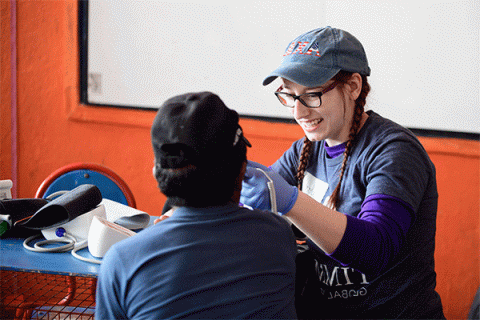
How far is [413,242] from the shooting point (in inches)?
40.9

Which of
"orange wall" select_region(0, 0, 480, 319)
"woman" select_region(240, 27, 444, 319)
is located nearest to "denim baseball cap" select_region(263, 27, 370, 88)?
"woman" select_region(240, 27, 444, 319)

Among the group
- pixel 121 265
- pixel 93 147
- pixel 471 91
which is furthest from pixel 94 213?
pixel 471 91

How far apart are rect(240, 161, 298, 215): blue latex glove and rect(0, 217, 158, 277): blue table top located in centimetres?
41

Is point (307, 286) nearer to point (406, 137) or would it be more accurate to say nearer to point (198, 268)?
point (406, 137)

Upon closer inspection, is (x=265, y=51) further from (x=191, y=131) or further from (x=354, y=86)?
(x=191, y=131)

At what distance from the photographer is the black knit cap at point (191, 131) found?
2.11 ft

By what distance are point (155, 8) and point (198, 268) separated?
6.31 ft

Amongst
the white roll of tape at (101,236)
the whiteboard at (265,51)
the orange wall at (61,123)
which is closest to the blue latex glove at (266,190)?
the white roll of tape at (101,236)

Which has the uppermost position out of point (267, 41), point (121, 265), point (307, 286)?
point (267, 41)

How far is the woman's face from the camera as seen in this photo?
112cm

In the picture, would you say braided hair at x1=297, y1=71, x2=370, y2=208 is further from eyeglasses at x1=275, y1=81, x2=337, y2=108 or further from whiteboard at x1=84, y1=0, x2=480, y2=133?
whiteboard at x1=84, y1=0, x2=480, y2=133

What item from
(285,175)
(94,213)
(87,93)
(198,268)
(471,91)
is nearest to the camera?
(198,268)

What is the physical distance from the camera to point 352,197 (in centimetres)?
111

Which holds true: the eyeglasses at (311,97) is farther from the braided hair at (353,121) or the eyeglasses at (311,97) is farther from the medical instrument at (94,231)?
the medical instrument at (94,231)
